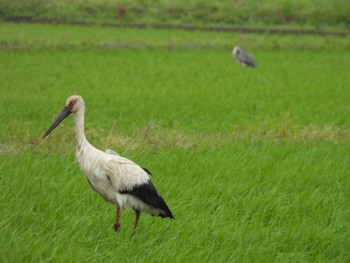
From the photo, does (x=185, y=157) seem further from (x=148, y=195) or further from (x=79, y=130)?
(x=148, y=195)

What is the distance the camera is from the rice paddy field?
14.5 feet

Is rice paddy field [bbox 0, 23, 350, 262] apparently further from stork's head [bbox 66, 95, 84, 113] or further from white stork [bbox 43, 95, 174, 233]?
stork's head [bbox 66, 95, 84, 113]

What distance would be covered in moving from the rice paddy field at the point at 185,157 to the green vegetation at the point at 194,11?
9573 millimetres

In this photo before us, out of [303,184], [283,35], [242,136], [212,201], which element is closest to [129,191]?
[212,201]

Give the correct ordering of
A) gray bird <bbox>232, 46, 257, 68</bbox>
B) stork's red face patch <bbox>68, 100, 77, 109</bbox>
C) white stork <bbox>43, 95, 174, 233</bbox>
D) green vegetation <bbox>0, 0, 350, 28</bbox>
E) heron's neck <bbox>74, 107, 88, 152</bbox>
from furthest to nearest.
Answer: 1. green vegetation <bbox>0, 0, 350, 28</bbox>
2. gray bird <bbox>232, 46, 257, 68</bbox>
3. stork's red face patch <bbox>68, 100, 77, 109</bbox>
4. heron's neck <bbox>74, 107, 88, 152</bbox>
5. white stork <bbox>43, 95, 174, 233</bbox>

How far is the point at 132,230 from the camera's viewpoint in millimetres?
4633

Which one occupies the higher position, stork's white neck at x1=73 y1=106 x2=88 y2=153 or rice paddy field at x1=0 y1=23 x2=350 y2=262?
stork's white neck at x1=73 y1=106 x2=88 y2=153

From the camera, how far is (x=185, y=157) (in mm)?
6828

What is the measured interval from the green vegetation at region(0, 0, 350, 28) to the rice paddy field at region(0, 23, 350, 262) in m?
9.57

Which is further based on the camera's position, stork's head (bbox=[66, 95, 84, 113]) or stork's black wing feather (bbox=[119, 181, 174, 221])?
stork's head (bbox=[66, 95, 84, 113])

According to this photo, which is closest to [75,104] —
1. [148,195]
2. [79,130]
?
[79,130]

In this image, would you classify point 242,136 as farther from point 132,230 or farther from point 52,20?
point 52,20

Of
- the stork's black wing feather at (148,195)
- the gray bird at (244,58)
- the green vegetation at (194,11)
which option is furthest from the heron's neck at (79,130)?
the green vegetation at (194,11)

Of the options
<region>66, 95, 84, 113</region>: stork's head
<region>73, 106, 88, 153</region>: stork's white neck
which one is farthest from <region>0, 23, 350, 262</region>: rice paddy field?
<region>66, 95, 84, 113</region>: stork's head
